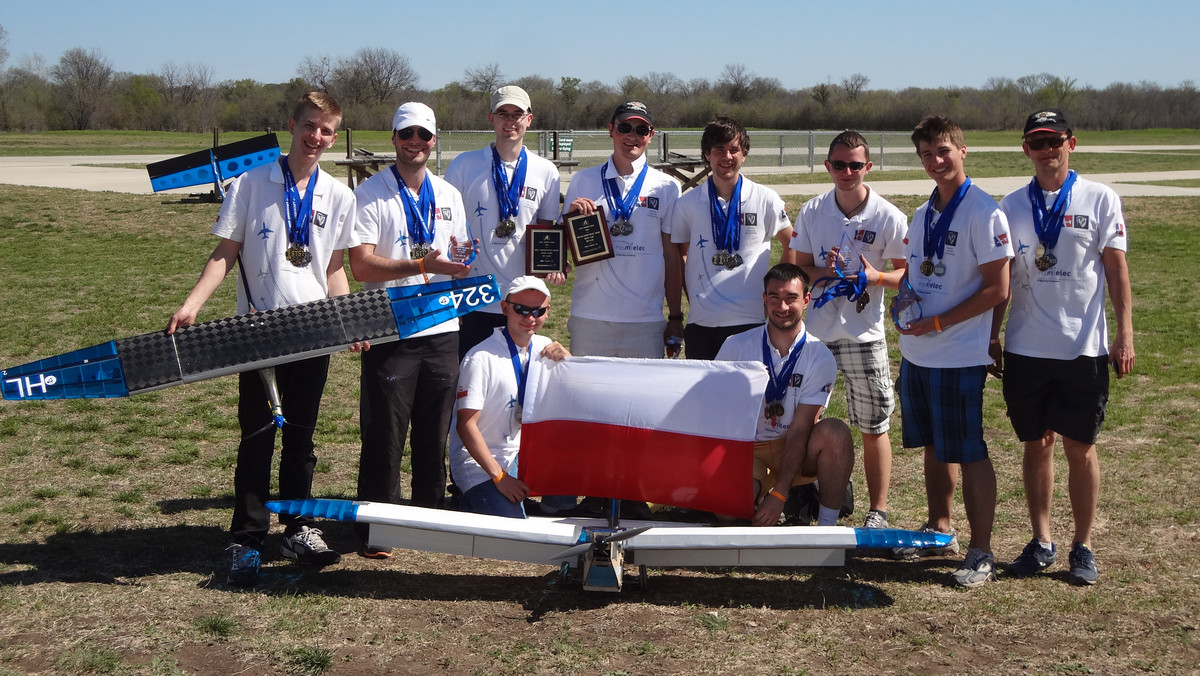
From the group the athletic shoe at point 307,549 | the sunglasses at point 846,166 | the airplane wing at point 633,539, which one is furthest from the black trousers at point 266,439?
the sunglasses at point 846,166

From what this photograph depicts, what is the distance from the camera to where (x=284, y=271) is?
5.18 m

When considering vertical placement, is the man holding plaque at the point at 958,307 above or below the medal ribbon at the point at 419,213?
below

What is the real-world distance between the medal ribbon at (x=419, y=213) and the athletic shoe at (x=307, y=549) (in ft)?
5.34

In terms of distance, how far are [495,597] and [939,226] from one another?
9.62 feet

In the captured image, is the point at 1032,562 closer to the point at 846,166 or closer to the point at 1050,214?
the point at 1050,214

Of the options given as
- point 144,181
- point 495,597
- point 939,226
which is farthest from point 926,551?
point 144,181

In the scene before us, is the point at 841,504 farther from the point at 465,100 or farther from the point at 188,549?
the point at 465,100

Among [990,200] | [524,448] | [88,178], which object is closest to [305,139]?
[524,448]

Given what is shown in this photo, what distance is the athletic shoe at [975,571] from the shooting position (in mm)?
5188

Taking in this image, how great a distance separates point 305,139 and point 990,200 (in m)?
3.45

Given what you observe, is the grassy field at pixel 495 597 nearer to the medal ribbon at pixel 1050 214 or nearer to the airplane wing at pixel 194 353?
the airplane wing at pixel 194 353

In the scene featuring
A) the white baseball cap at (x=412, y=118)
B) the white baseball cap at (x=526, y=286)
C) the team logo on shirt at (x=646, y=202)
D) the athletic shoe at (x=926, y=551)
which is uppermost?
the white baseball cap at (x=412, y=118)

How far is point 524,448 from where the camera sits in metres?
5.43

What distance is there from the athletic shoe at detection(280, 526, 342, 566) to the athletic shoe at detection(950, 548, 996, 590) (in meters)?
3.24
